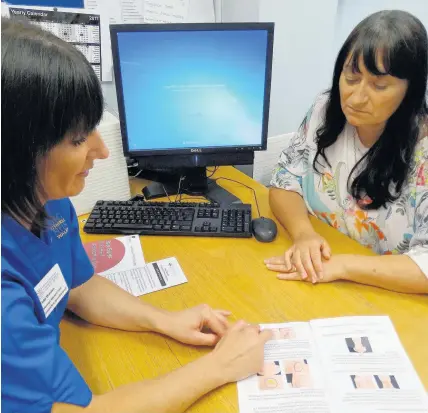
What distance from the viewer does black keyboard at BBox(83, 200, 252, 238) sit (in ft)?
3.93

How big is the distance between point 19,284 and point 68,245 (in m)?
0.23

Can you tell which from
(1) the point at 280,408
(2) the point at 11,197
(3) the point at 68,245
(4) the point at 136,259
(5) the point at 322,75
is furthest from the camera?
(5) the point at 322,75

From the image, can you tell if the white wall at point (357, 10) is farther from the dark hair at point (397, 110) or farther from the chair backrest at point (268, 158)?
the dark hair at point (397, 110)

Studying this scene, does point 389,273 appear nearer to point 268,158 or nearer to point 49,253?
point 49,253

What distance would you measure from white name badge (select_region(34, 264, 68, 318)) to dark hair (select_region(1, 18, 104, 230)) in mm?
153

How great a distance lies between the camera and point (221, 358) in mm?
774

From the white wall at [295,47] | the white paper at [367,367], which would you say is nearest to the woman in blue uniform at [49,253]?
the white paper at [367,367]

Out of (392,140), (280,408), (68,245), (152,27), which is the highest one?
(152,27)

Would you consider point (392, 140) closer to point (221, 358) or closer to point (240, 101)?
point (240, 101)

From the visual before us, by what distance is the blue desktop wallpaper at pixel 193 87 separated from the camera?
1.21 meters

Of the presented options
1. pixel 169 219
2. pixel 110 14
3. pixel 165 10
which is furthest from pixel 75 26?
pixel 169 219

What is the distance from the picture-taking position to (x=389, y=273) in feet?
3.20

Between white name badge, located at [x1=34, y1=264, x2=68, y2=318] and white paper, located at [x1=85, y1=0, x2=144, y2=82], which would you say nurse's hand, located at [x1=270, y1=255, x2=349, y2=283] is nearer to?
white name badge, located at [x1=34, y1=264, x2=68, y2=318]

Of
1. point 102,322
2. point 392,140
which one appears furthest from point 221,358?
point 392,140
